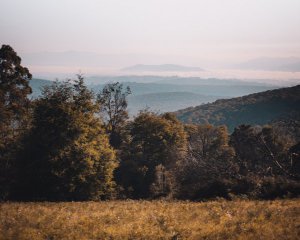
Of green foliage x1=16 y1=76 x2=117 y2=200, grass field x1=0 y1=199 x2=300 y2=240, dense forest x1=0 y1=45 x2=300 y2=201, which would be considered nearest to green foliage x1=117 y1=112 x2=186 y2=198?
dense forest x1=0 y1=45 x2=300 y2=201

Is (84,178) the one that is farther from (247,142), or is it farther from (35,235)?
(247,142)

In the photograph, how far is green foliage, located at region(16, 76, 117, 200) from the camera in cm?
3353

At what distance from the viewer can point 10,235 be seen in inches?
536

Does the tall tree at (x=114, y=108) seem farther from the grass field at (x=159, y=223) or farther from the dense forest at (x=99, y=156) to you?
the grass field at (x=159, y=223)

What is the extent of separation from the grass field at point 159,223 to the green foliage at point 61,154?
47.7 ft

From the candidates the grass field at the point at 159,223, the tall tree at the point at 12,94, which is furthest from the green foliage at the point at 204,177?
the tall tree at the point at 12,94

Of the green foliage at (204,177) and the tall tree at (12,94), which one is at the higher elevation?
the tall tree at (12,94)

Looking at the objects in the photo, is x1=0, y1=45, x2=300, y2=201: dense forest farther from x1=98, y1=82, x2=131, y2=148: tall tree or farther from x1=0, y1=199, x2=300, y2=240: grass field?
x1=0, y1=199, x2=300, y2=240: grass field

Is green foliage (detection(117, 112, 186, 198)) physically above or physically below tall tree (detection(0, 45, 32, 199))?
below

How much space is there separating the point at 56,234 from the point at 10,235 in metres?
1.70

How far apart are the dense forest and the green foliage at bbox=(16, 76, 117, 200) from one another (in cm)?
9

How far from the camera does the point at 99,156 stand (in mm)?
35844

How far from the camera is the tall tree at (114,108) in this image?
52469 mm

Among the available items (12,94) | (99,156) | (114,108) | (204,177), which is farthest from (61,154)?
(114,108)
